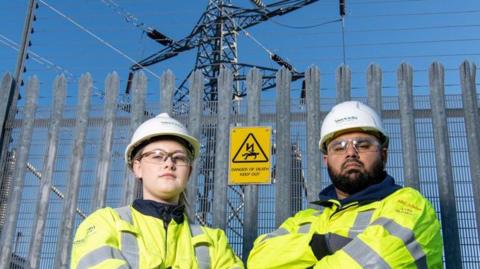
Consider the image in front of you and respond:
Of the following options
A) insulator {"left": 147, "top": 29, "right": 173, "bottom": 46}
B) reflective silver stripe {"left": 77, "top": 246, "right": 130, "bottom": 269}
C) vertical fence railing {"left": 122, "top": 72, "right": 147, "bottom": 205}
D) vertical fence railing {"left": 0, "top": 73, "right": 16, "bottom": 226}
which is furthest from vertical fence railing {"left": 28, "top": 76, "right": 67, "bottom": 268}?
insulator {"left": 147, "top": 29, "right": 173, "bottom": 46}

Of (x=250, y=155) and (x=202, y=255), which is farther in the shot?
(x=250, y=155)

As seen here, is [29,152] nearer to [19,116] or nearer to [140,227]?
[19,116]

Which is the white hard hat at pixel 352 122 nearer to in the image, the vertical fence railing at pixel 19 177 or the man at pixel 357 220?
the man at pixel 357 220

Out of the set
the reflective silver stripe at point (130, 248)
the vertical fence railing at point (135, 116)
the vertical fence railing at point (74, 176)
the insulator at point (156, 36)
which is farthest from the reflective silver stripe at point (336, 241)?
the insulator at point (156, 36)

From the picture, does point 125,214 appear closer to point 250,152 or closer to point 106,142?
point 250,152

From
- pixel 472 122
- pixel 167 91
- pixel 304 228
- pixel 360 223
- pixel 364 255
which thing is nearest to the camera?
pixel 364 255

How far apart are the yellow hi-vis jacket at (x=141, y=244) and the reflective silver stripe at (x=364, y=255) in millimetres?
764

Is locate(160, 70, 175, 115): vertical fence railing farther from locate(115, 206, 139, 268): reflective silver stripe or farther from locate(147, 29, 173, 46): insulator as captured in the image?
locate(147, 29, 173, 46): insulator

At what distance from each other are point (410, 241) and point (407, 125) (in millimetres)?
2864

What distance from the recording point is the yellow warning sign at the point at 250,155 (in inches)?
205

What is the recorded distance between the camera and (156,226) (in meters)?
2.90

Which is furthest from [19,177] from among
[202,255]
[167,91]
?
[202,255]

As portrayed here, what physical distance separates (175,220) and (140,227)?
198mm

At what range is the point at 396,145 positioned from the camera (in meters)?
5.16
